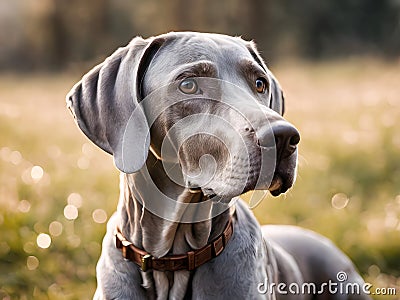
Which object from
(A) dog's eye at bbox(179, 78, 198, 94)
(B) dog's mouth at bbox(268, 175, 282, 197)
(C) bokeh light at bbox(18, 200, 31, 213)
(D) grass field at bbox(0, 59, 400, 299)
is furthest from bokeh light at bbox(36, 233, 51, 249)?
(B) dog's mouth at bbox(268, 175, 282, 197)

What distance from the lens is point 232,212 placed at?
3385 mm

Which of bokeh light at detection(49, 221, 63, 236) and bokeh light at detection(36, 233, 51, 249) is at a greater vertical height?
bokeh light at detection(36, 233, 51, 249)

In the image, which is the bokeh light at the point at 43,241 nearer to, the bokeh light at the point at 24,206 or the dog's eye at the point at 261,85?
the bokeh light at the point at 24,206

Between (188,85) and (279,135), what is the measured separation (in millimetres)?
553

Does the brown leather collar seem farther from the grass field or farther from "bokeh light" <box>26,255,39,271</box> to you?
"bokeh light" <box>26,255,39,271</box>

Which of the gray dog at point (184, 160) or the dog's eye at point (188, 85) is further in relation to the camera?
the dog's eye at point (188, 85)

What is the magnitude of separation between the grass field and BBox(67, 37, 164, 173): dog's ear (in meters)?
1.74

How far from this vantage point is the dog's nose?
2.75 m

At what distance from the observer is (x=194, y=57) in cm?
311

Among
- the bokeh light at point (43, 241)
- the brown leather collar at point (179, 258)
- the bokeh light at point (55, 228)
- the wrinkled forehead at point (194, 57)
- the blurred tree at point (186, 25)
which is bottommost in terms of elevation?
the blurred tree at point (186, 25)

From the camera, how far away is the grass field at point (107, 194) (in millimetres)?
5070

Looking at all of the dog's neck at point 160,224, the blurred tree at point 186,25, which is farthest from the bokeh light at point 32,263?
the blurred tree at point 186,25

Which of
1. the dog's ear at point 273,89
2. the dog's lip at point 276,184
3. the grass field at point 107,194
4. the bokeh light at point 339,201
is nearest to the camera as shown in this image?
the dog's lip at point 276,184

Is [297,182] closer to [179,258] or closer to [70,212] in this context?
[70,212]
